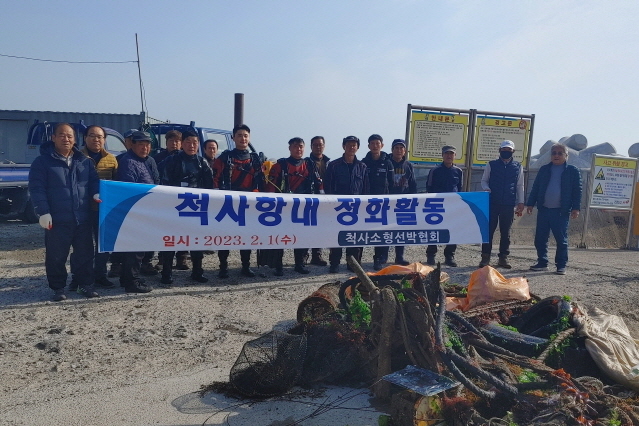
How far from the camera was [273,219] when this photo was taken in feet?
24.7

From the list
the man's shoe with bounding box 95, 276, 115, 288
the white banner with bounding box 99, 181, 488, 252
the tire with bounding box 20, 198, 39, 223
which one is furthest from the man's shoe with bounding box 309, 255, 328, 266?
the tire with bounding box 20, 198, 39, 223

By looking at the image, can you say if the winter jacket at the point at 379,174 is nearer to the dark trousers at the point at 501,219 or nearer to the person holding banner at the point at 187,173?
the dark trousers at the point at 501,219

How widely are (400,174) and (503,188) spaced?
1.73 metres

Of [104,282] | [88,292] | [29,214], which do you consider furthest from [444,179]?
[29,214]


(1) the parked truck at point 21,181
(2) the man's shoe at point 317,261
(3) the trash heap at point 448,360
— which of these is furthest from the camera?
(1) the parked truck at point 21,181

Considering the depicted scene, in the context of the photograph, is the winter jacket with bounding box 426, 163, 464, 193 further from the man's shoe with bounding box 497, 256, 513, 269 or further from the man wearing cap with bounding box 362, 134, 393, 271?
the man's shoe with bounding box 497, 256, 513, 269

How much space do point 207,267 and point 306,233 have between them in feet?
6.72

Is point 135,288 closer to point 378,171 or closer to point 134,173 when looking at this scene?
point 134,173

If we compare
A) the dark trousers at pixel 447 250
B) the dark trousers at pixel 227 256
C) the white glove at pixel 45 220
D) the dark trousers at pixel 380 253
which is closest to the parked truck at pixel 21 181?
the dark trousers at pixel 227 256

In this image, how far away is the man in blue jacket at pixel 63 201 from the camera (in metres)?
6.07

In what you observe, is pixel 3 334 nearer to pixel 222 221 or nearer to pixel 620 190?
pixel 222 221

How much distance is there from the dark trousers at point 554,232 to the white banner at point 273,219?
1.11 meters

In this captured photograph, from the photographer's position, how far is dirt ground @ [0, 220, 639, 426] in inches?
152

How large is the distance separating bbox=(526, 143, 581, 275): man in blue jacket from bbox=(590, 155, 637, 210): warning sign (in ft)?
12.7
